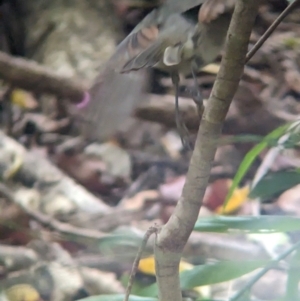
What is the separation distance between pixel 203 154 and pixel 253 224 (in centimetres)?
21

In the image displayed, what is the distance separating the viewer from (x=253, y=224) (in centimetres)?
60

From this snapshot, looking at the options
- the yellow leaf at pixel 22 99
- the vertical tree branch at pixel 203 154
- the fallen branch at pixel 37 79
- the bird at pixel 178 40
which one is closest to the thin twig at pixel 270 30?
the vertical tree branch at pixel 203 154

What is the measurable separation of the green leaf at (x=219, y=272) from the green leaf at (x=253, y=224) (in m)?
0.04

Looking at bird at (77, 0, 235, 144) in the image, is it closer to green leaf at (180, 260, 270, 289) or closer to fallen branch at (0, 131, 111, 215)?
green leaf at (180, 260, 270, 289)

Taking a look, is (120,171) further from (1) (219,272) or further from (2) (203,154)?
(2) (203,154)

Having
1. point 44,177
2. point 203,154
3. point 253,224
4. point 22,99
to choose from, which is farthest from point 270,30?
point 22,99

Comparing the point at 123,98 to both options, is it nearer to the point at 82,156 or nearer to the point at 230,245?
the point at 230,245

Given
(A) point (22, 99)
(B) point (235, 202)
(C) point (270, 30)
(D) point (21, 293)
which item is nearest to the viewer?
(C) point (270, 30)

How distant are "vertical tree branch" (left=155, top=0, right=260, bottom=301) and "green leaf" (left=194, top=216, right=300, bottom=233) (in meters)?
0.15

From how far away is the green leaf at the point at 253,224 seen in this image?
589 millimetres

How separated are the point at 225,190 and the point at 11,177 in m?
0.63

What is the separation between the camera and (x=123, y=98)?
1.01 meters

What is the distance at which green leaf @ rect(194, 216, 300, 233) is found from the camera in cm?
59

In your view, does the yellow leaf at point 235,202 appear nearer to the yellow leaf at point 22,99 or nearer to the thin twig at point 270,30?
the thin twig at point 270,30
